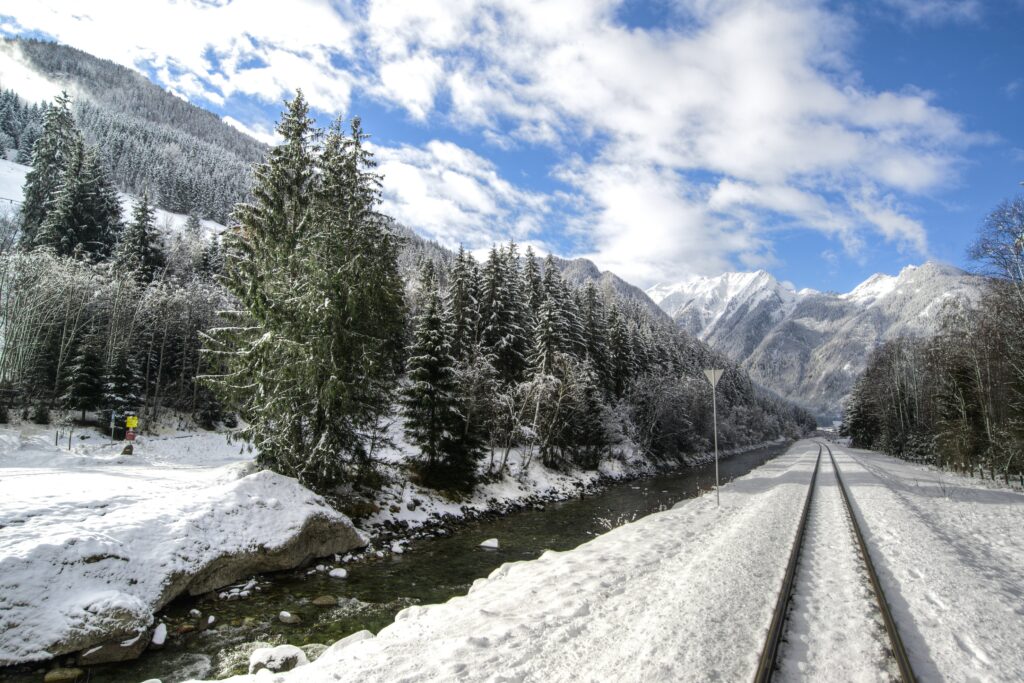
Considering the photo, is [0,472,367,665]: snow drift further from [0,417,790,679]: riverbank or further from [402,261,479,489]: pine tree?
[402,261,479,489]: pine tree

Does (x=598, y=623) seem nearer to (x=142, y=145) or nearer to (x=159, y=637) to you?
(x=159, y=637)

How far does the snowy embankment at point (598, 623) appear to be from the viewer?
4832 mm

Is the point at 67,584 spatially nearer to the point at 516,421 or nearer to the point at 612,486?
the point at 516,421

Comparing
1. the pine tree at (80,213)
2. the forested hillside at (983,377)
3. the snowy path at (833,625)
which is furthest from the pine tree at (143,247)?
the forested hillside at (983,377)

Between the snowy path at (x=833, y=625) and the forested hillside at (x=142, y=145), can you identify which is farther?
Answer: the forested hillside at (x=142, y=145)

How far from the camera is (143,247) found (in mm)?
46781

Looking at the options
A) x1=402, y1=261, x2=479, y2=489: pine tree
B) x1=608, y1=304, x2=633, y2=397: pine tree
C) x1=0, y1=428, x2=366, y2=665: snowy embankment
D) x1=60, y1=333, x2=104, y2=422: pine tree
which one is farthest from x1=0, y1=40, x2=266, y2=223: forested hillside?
x1=0, y1=428, x2=366, y2=665: snowy embankment

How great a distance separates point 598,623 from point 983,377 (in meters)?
32.4

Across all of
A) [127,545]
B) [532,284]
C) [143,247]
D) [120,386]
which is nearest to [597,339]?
[532,284]

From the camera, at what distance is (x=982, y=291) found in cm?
2212

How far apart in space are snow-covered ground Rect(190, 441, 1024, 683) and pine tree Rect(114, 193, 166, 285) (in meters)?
49.9

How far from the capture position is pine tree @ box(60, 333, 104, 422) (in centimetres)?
3012

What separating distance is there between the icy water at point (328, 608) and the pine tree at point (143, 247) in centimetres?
4373

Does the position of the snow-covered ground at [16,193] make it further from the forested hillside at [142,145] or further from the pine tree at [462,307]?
the pine tree at [462,307]
